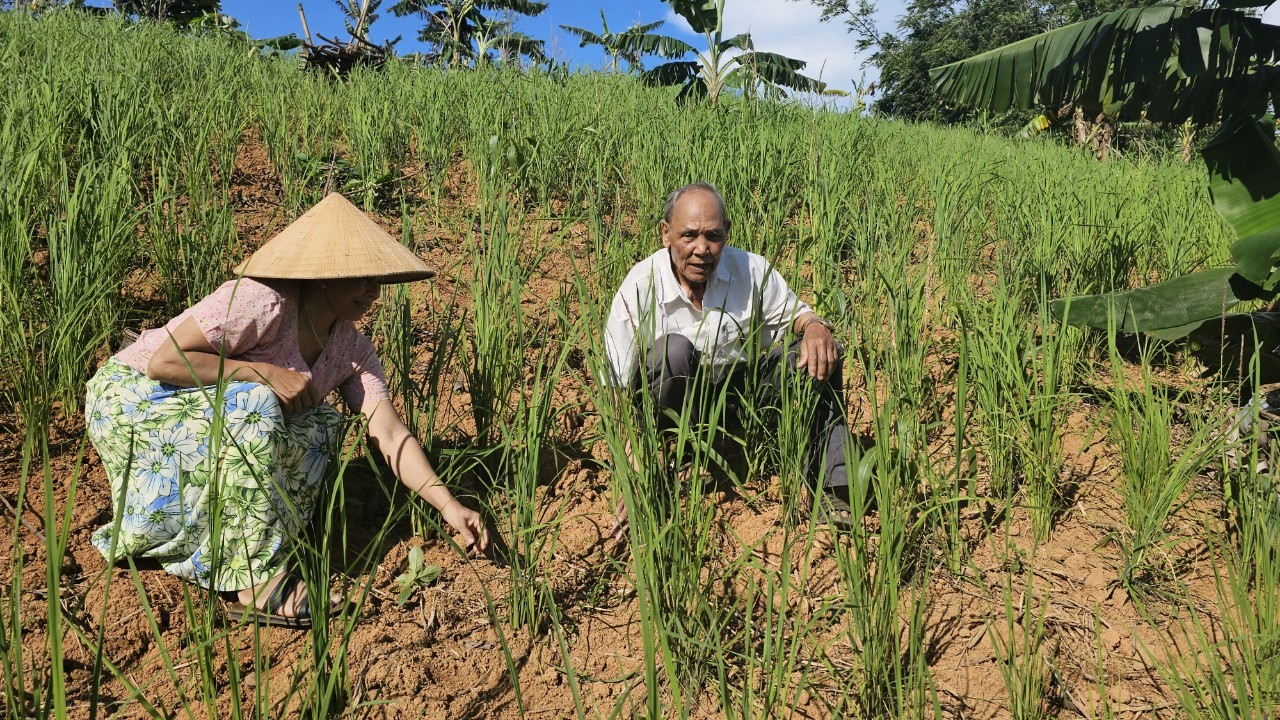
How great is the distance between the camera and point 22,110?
3.00m

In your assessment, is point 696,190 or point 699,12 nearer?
point 696,190

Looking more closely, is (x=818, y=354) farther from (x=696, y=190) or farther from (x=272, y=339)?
(x=272, y=339)

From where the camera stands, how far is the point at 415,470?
1.93 meters

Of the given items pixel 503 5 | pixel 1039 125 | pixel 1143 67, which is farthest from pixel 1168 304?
pixel 503 5

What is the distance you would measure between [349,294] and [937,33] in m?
31.4

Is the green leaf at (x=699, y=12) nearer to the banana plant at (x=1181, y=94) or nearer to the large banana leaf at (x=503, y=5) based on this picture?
the banana plant at (x=1181, y=94)

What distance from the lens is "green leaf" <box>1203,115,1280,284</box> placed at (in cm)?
277

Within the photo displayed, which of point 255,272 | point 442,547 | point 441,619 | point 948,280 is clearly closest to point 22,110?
point 255,272

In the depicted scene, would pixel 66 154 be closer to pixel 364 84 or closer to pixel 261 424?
pixel 364 84

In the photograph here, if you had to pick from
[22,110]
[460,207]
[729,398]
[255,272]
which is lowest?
[729,398]

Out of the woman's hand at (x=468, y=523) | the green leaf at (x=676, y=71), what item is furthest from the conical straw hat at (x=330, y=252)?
the green leaf at (x=676, y=71)

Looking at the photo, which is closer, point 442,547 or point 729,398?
point 442,547

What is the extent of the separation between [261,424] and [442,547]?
0.59 metres

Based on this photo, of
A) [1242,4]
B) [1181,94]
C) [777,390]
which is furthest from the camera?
[1181,94]
